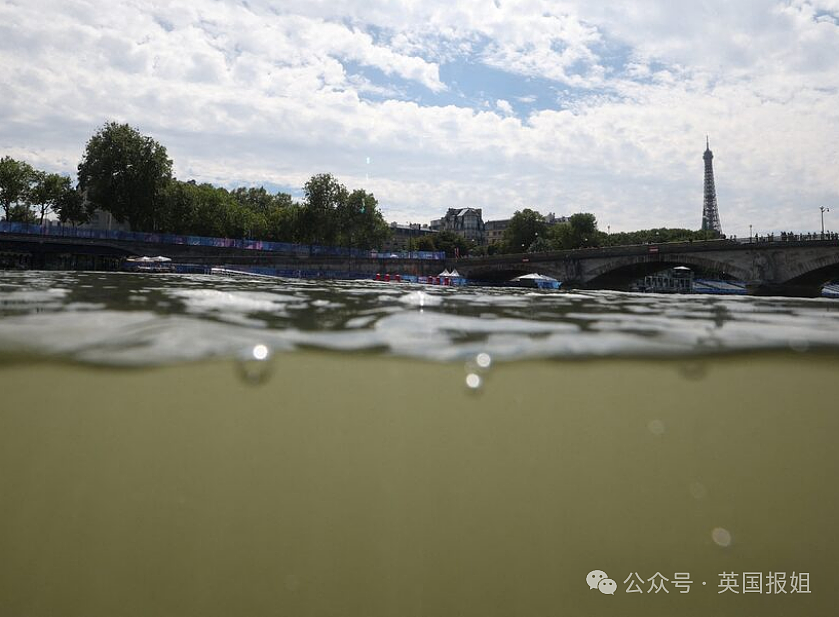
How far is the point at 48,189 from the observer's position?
71.4 m

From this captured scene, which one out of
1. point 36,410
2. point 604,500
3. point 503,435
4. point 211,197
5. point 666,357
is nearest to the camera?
point 604,500

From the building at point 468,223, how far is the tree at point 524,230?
6206cm

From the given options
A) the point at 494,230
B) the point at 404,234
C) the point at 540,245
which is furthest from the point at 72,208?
the point at 494,230

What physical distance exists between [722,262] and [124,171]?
222ft

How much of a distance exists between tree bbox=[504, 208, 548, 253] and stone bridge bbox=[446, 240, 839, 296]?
41784mm

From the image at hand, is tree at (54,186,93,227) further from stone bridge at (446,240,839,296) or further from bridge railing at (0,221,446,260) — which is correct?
stone bridge at (446,240,839,296)

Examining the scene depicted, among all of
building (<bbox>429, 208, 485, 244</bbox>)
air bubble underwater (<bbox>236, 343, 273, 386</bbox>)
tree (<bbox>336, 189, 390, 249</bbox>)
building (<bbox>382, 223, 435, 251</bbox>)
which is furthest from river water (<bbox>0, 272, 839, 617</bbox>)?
building (<bbox>429, 208, 485, 244</bbox>)

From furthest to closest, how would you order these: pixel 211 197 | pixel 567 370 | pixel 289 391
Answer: pixel 211 197 < pixel 567 370 < pixel 289 391

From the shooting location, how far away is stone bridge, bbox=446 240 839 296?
1631 inches

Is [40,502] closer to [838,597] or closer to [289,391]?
[289,391]

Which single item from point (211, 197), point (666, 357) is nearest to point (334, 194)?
point (211, 197)

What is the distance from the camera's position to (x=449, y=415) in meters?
2.87

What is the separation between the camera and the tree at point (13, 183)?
65.9 metres

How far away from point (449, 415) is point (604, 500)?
3.51 ft
